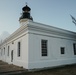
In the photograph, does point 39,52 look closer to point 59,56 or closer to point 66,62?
point 59,56

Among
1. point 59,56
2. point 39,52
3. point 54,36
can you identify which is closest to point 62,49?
point 59,56

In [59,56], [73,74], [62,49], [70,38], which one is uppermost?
[70,38]

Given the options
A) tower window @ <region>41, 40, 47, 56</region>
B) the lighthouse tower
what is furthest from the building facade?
the lighthouse tower

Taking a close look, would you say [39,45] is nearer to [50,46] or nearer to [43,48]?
[43,48]

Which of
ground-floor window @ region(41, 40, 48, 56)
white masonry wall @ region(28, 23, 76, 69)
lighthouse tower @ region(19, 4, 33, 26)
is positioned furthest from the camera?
lighthouse tower @ region(19, 4, 33, 26)

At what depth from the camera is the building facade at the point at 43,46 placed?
35.0 feet

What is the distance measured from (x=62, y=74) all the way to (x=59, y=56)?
4645 mm

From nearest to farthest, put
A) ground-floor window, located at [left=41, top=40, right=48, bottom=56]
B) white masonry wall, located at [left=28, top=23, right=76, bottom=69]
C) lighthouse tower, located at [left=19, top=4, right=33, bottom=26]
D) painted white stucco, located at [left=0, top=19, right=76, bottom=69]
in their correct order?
1. painted white stucco, located at [left=0, top=19, right=76, bottom=69]
2. white masonry wall, located at [left=28, top=23, right=76, bottom=69]
3. ground-floor window, located at [left=41, top=40, right=48, bottom=56]
4. lighthouse tower, located at [left=19, top=4, right=33, bottom=26]

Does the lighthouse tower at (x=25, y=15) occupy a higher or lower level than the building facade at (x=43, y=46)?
higher

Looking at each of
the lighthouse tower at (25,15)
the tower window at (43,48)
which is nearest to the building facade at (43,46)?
the tower window at (43,48)

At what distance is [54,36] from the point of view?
515 inches

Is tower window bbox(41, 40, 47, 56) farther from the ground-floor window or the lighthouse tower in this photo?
the lighthouse tower

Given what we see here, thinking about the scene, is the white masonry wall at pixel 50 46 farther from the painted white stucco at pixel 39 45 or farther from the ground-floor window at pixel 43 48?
the ground-floor window at pixel 43 48

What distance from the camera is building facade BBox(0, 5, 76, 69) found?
1066cm
